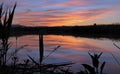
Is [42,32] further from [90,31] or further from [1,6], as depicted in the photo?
[90,31]

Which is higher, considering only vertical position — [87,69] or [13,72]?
[87,69]

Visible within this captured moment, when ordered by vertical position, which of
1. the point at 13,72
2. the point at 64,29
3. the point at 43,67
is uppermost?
the point at 43,67

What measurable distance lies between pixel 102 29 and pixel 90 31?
3419mm

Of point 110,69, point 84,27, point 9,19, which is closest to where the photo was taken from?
point 9,19

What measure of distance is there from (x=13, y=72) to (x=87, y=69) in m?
1.85

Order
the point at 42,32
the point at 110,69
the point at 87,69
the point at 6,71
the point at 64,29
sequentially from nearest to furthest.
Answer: the point at 87,69, the point at 42,32, the point at 6,71, the point at 110,69, the point at 64,29

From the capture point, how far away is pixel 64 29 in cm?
11675

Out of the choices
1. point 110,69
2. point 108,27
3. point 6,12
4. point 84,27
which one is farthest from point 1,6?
point 84,27

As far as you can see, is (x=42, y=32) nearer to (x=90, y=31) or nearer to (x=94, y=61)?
(x=94, y=61)

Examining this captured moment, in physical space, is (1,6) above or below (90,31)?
above

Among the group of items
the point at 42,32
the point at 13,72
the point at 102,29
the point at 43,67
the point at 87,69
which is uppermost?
the point at 42,32

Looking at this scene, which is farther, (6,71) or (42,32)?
(6,71)

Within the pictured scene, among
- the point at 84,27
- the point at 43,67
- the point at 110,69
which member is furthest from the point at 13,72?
the point at 84,27

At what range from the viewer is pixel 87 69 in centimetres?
240
